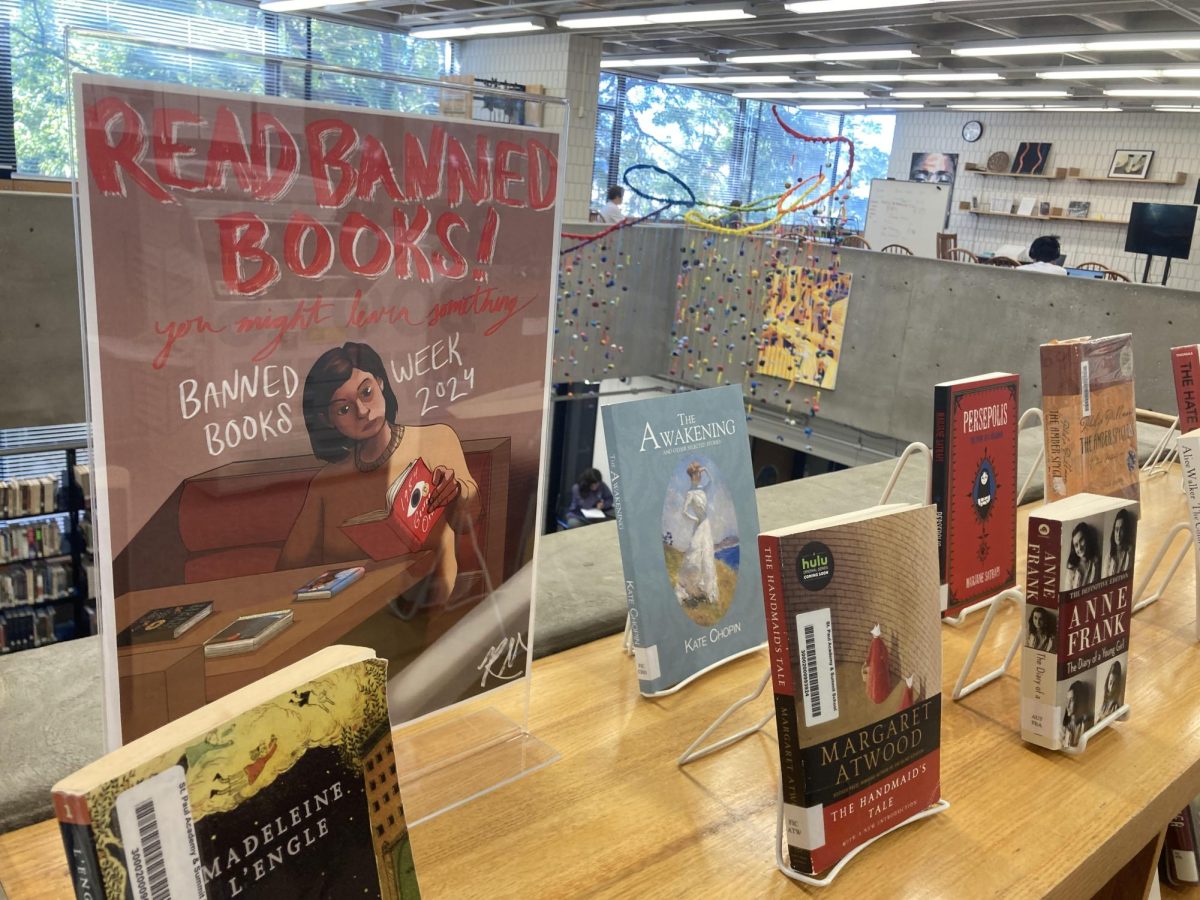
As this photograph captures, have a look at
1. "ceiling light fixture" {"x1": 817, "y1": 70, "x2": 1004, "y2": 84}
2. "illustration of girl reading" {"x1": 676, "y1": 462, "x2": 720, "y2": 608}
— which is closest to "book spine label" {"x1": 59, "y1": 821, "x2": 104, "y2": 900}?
"illustration of girl reading" {"x1": 676, "y1": 462, "x2": 720, "y2": 608}

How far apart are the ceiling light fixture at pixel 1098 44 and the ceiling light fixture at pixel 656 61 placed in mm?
3593

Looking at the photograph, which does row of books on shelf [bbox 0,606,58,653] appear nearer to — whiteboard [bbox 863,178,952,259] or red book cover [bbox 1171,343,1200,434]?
red book cover [bbox 1171,343,1200,434]

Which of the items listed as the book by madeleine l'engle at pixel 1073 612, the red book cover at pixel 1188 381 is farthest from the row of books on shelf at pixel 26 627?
the book by madeleine l'engle at pixel 1073 612

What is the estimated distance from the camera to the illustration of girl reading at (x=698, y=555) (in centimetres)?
117

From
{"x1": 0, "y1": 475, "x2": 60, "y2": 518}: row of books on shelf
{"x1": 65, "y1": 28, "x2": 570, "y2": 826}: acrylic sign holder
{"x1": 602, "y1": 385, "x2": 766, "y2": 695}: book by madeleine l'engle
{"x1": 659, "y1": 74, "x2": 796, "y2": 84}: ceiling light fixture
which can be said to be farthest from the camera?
{"x1": 659, "y1": 74, "x2": 796, "y2": 84}: ceiling light fixture

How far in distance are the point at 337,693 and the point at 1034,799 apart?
0.82 metres

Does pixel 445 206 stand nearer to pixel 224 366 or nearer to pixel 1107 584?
pixel 224 366

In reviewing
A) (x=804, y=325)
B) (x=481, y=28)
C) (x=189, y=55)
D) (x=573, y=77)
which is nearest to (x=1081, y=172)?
(x=804, y=325)

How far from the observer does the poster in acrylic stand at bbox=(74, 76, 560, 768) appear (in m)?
0.67

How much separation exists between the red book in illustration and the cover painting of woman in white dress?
13.6 inches

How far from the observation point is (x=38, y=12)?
8633mm

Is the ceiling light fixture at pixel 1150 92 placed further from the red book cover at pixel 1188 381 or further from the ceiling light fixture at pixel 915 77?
the red book cover at pixel 1188 381

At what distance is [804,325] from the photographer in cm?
862

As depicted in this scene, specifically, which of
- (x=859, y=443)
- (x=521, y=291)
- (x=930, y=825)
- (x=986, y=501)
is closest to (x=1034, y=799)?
(x=930, y=825)
